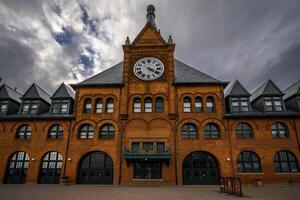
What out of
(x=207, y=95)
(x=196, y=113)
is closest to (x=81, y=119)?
(x=196, y=113)

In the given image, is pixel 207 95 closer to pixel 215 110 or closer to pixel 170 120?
pixel 215 110

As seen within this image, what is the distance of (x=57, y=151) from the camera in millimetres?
26641

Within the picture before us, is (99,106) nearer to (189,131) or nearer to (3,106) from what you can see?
(189,131)

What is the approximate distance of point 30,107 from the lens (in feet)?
96.4

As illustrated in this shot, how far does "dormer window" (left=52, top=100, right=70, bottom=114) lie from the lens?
94.9ft

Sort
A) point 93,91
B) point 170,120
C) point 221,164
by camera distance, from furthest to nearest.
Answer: point 93,91 → point 170,120 → point 221,164

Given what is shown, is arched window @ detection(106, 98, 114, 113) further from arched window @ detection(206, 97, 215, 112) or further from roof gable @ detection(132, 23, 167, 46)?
arched window @ detection(206, 97, 215, 112)

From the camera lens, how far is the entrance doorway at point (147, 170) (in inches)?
990

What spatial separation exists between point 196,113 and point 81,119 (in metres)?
15.5

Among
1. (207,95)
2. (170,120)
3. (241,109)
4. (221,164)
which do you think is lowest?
(221,164)

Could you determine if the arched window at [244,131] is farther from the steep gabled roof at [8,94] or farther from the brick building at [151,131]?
the steep gabled roof at [8,94]

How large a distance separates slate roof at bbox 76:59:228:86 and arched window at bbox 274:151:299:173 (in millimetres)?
11189

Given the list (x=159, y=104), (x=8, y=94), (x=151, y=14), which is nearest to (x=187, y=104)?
(x=159, y=104)

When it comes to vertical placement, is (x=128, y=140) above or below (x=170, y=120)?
Result: below
